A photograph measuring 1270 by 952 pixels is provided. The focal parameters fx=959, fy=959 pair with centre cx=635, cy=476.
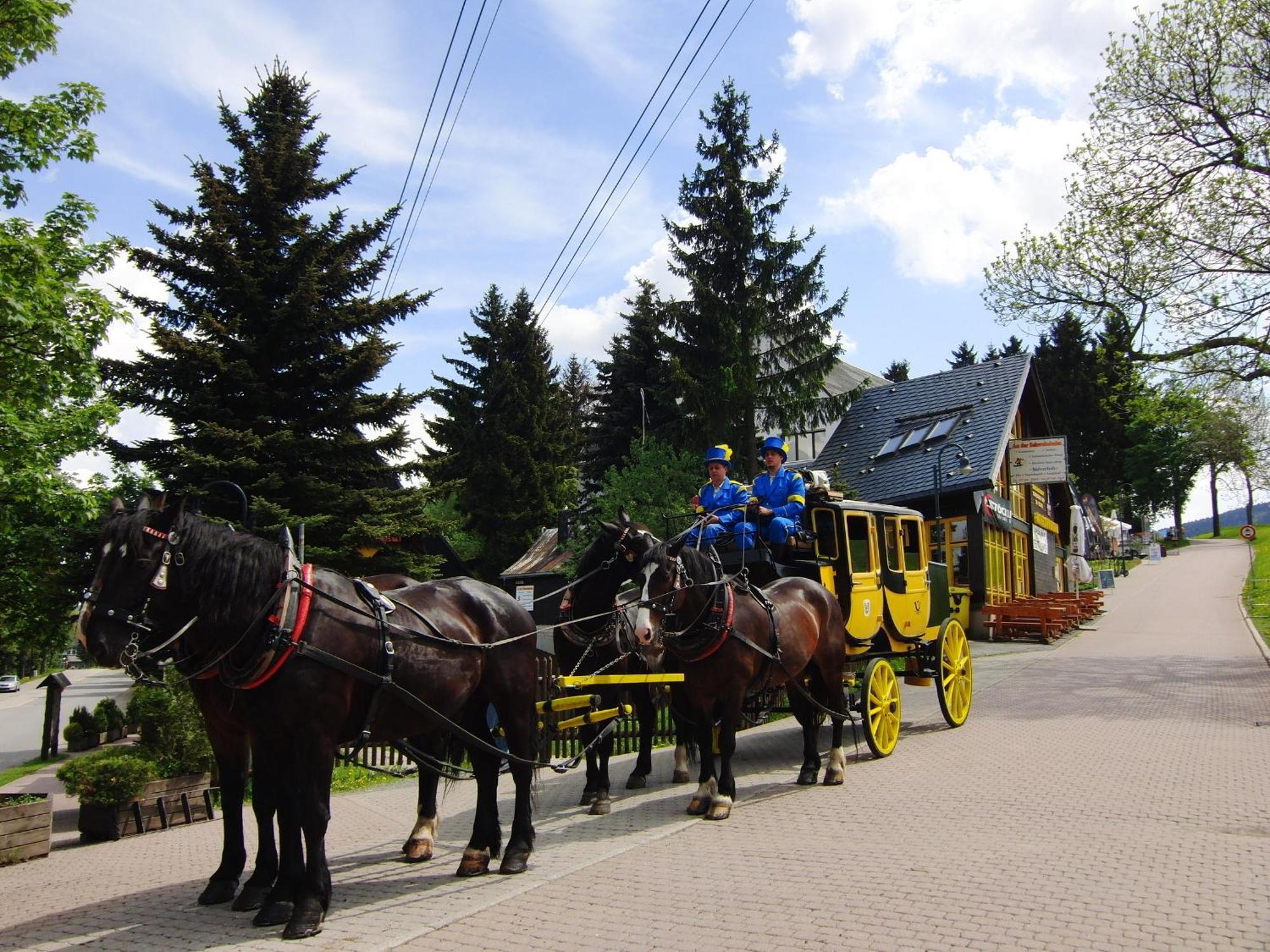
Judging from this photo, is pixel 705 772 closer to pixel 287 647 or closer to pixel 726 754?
pixel 726 754

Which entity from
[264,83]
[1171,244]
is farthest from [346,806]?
[1171,244]

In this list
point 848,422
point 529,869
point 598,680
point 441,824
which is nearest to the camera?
point 529,869

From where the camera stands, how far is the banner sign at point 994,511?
25.3m

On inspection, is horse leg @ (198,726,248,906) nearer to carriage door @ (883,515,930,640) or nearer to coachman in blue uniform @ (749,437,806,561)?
coachman in blue uniform @ (749,437,806,561)

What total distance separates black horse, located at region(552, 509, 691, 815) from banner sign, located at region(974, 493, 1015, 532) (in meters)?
18.8

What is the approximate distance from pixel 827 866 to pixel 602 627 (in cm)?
295

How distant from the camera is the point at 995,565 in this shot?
27.3 meters

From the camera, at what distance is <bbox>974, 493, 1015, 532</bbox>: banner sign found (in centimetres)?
2534

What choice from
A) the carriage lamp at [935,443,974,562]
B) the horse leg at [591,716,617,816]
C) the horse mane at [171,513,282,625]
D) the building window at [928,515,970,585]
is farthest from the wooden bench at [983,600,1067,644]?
the horse mane at [171,513,282,625]

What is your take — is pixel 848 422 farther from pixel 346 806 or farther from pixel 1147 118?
pixel 346 806

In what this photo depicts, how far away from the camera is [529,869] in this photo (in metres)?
6.34

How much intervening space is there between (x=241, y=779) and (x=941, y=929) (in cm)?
408

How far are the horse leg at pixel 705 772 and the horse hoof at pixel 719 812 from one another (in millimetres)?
141

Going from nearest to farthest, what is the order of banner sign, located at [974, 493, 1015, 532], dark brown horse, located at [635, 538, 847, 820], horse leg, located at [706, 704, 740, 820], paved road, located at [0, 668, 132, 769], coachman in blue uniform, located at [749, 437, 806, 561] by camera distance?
1. dark brown horse, located at [635, 538, 847, 820]
2. horse leg, located at [706, 704, 740, 820]
3. coachman in blue uniform, located at [749, 437, 806, 561]
4. paved road, located at [0, 668, 132, 769]
5. banner sign, located at [974, 493, 1015, 532]
